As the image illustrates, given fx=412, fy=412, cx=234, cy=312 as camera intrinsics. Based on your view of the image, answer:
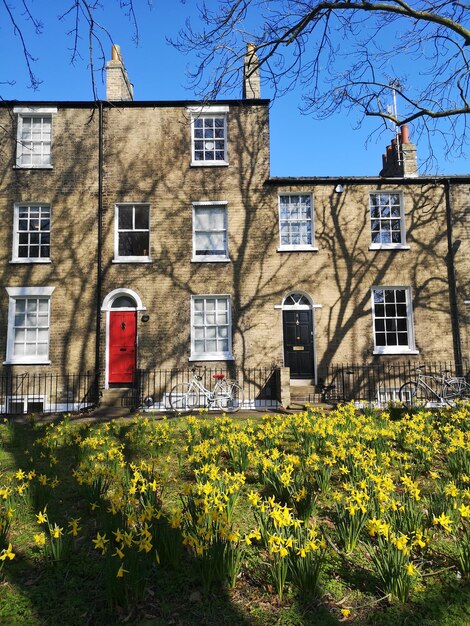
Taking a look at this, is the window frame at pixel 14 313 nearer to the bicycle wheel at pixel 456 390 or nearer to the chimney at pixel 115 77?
the chimney at pixel 115 77

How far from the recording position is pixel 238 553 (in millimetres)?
3080

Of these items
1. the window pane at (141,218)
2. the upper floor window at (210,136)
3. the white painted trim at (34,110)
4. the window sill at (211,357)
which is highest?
the white painted trim at (34,110)

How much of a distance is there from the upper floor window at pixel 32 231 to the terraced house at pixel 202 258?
51 mm

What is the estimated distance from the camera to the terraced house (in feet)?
46.8

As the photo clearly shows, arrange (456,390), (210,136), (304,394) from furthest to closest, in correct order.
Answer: (210,136), (304,394), (456,390)

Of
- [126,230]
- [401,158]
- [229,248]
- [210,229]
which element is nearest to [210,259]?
[229,248]

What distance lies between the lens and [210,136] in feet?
50.6

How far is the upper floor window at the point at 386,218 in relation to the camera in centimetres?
1522

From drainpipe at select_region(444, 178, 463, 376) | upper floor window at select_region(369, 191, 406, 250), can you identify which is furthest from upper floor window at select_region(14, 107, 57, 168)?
drainpipe at select_region(444, 178, 463, 376)

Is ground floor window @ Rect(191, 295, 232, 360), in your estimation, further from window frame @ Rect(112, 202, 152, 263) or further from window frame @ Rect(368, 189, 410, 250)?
window frame @ Rect(368, 189, 410, 250)

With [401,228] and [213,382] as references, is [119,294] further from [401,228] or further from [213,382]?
[401,228]

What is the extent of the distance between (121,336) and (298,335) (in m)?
6.22

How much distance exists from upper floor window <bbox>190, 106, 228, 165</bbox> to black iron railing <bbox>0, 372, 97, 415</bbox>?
29.1 feet

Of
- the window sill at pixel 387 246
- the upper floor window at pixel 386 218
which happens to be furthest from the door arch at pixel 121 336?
the upper floor window at pixel 386 218
